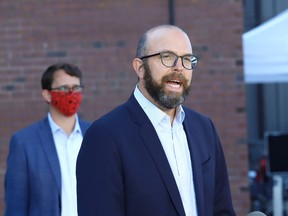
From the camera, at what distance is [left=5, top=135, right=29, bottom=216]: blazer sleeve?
5.02 metres

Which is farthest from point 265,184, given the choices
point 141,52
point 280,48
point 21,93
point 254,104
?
point 141,52

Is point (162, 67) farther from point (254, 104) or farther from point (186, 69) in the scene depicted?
point (254, 104)

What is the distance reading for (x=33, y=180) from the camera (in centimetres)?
509

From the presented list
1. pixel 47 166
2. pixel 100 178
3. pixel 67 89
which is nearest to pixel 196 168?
pixel 100 178

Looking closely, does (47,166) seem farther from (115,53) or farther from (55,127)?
(115,53)

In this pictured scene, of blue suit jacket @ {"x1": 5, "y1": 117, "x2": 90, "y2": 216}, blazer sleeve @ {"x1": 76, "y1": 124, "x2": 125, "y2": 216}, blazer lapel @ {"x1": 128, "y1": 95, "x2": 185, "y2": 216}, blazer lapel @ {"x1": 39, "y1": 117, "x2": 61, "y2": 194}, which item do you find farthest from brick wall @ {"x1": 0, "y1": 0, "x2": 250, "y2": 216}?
blazer sleeve @ {"x1": 76, "y1": 124, "x2": 125, "y2": 216}

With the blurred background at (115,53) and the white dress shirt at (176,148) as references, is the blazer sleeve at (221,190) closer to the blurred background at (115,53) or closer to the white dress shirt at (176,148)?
the white dress shirt at (176,148)

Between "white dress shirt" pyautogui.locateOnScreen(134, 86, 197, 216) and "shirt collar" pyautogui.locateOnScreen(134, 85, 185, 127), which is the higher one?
"shirt collar" pyautogui.locateOnScreen(134, 85, 185, 127)

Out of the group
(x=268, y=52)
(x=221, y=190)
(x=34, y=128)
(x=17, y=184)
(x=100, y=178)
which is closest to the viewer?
(x=100, y=178)

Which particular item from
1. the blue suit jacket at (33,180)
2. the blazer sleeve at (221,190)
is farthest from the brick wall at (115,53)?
the blazer sleeve at (221,190)

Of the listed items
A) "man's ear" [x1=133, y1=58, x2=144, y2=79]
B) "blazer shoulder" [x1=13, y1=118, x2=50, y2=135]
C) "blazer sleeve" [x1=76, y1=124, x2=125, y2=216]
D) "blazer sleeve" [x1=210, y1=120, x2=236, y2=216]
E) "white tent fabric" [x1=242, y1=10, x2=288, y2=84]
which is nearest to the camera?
"blazer sleeve" [x1=76, y1=124, x2=125, y2=216]

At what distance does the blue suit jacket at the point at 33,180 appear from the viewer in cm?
503

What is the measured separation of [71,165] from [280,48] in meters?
2.65

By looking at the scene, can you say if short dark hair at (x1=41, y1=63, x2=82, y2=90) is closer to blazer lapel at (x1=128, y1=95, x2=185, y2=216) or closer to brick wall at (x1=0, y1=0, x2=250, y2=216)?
brick wall at (x1=0, y1=0, x2=250, y2=216)
